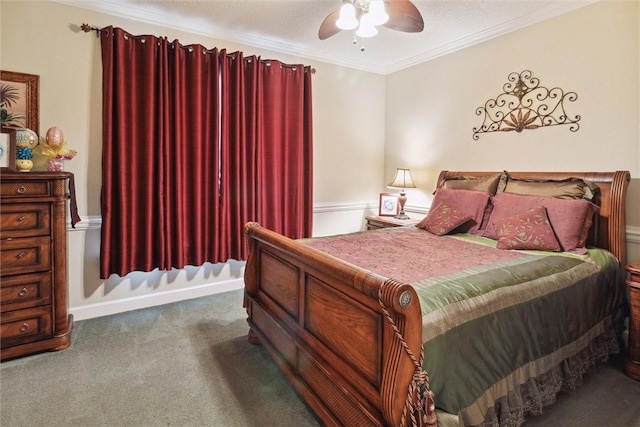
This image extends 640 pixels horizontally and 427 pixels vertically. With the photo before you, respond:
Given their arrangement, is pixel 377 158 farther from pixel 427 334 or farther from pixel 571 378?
pixel 427 334

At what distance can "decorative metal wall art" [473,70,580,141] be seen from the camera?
2.80m

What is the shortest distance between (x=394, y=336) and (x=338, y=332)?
0.42 metres

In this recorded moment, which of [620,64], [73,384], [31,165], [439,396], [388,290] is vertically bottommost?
[73,384]

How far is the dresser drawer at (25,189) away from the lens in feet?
6.98

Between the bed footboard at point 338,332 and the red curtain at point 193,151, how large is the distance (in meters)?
1.22

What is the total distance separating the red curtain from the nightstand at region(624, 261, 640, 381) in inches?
110

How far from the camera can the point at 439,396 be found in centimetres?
125

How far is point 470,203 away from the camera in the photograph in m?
2.95

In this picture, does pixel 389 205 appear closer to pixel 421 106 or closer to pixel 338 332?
pixel 421 106

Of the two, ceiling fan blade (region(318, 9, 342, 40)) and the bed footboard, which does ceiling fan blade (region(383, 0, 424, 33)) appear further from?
the bed footboard

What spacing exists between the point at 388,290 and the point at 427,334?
0.31m

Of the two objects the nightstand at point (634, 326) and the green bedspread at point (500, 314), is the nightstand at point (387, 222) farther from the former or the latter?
the nightstand at point (634, 326)

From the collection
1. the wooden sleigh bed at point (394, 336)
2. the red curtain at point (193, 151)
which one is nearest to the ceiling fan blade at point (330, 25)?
the red curtain at point (193, 151)

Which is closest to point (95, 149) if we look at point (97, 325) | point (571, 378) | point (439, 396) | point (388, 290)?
point (97, 325)
